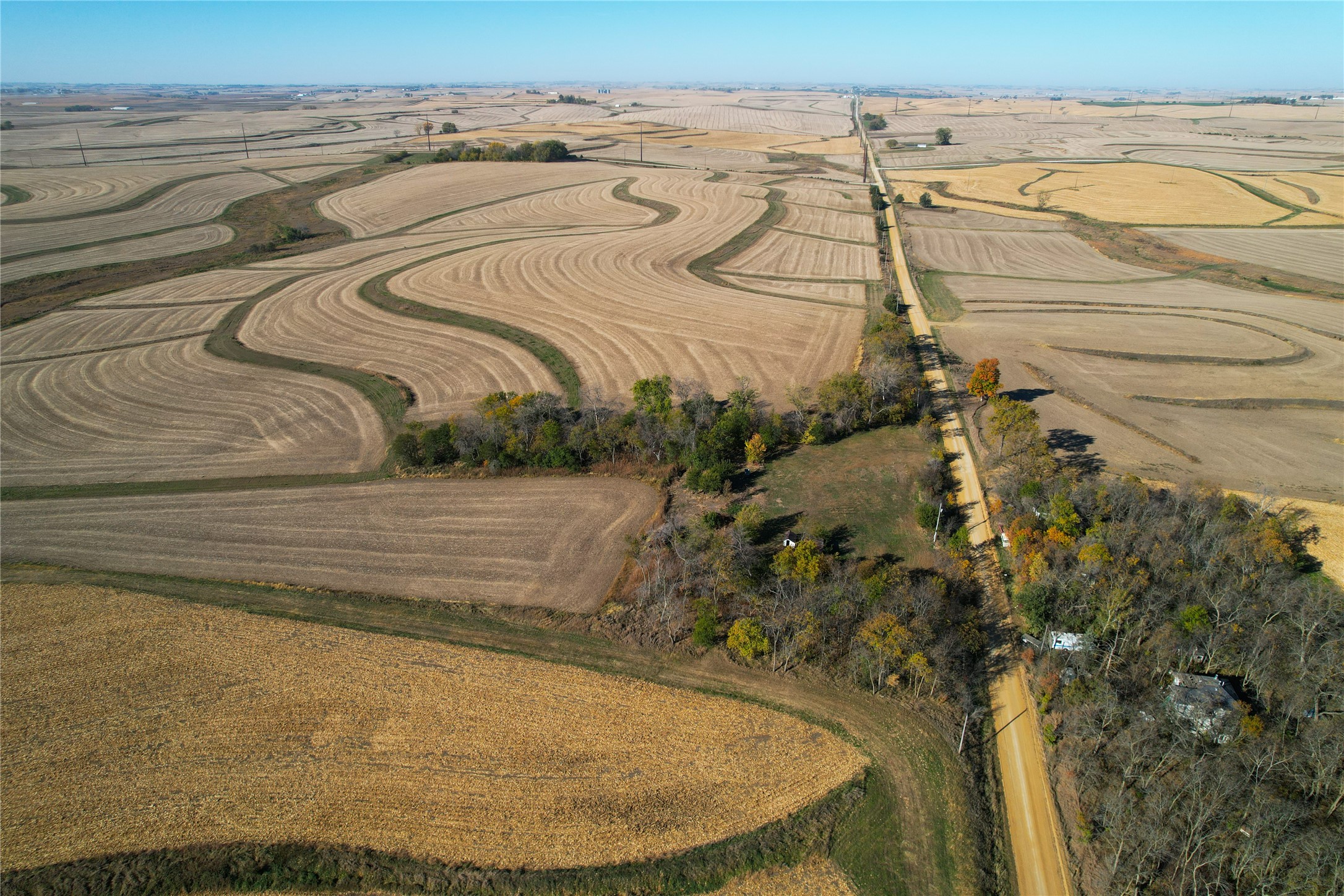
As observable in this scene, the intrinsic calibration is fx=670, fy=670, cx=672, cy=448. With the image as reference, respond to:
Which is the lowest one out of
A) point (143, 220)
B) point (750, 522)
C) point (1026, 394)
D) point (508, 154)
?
point (750, 522)

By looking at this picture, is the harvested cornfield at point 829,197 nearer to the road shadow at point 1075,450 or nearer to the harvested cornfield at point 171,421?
the road shadow at point 1075,450

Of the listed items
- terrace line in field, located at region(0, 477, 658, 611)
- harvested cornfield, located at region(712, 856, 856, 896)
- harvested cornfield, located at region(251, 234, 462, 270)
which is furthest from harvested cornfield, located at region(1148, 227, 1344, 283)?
harvested cornfield, located at region(251, 234, 462, 270)

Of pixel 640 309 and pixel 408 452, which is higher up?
pixel 640 309

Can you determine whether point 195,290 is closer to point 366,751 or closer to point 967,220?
point 366,751

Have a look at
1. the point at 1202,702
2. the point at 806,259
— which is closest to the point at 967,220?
the point at 806,259

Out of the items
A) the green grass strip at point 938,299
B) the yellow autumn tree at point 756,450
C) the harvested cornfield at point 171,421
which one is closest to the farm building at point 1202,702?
the yellow autumn tree at point 756,450

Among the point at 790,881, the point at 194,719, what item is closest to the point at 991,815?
the point at 790,881

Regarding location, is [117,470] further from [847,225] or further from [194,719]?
[847,225]
